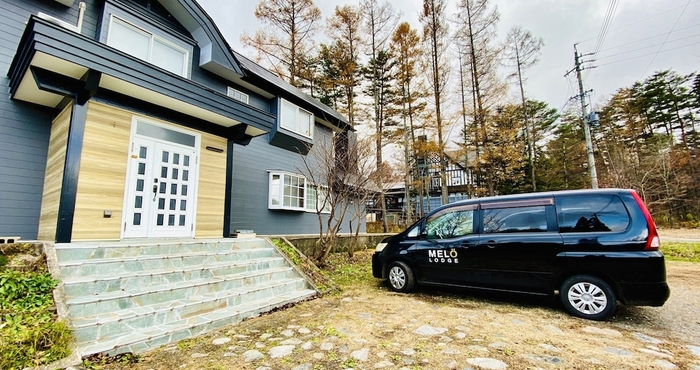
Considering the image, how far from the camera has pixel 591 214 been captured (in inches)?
142

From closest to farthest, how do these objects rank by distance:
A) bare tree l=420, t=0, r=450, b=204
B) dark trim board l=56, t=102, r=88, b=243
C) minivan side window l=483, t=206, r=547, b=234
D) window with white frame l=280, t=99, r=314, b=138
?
minivan side window l=483, t=206, r=547, b=234 < dark trim board l=56, t=102, r=88, b=243 < window with white frame l=280, t=99, r=314, b=138 < bare tree l=420, t=0, r=450, b=204

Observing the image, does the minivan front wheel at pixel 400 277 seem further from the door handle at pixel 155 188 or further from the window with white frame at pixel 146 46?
the window with white frame at pixel 146 46

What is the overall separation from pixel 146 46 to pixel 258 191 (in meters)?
4.67

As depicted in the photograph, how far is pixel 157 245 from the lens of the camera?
4199 mm

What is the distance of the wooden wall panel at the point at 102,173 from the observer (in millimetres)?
4422

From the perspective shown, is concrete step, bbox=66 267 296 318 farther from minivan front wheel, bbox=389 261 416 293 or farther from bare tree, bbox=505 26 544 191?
bare tree, bbox=505 26 544 191

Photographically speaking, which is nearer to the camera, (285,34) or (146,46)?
(146,46)

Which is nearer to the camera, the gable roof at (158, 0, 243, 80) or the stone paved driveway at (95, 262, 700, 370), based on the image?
the stone paved driveway at (95, 262, 700, 370)

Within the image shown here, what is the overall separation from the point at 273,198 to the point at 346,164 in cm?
360

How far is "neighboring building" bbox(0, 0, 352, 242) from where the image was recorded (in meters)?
4.23

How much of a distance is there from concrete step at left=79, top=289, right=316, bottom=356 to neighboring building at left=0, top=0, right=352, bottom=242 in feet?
8.82

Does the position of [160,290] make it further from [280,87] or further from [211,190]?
[280,87]

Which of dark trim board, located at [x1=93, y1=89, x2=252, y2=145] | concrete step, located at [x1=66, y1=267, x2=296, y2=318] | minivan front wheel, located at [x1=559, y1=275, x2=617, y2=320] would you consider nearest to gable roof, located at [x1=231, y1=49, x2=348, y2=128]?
dark trim board, located at [x1=93, y1=89, x2=252, y2=145]

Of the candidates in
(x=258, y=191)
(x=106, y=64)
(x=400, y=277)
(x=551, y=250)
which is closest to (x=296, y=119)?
(x=258, y=191)
